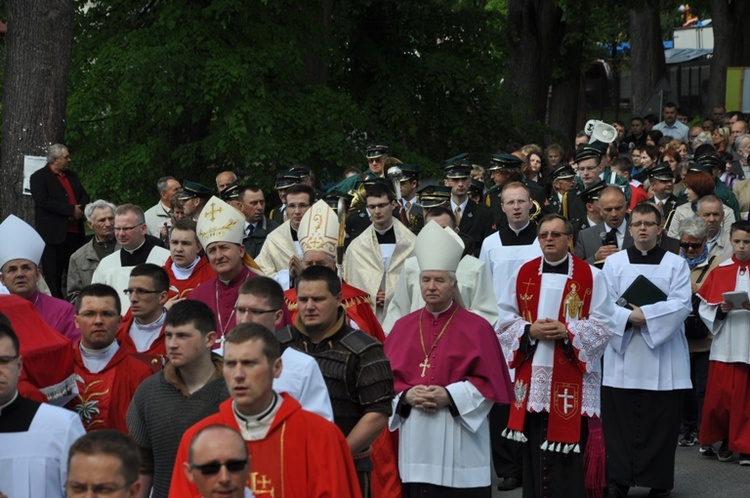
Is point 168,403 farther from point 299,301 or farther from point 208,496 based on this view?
point 208,496

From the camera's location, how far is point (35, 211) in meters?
15.3

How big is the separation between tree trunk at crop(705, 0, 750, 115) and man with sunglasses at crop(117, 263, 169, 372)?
26076 millimetres

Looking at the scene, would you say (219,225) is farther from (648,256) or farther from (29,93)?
(29,93)

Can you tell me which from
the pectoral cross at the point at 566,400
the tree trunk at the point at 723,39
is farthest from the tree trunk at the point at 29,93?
the tree trunk at the point at 723,39

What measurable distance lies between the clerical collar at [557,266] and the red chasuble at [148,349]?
2774 mm

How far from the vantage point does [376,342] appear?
690cm

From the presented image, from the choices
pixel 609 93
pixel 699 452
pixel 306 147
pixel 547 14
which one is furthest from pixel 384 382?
pixel 609 93

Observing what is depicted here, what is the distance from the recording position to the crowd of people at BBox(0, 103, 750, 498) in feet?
18.9

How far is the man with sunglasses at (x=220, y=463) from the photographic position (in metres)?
4.88

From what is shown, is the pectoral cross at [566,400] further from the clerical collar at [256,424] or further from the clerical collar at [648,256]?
the clerical collar at [256,424]

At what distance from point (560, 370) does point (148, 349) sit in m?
2.85

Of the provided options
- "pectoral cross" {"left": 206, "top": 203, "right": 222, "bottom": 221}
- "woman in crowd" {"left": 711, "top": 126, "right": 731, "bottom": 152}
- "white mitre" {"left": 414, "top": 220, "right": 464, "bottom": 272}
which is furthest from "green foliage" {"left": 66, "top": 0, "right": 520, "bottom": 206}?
"white mitre" {"left": 414, "top": 220, "right": 464, "bottom": 272}

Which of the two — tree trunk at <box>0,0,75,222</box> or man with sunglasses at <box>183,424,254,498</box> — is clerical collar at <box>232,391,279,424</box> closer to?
man with sunglasses at <box>183,424,254,498</box>

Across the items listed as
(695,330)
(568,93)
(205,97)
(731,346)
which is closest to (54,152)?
(205,97)
